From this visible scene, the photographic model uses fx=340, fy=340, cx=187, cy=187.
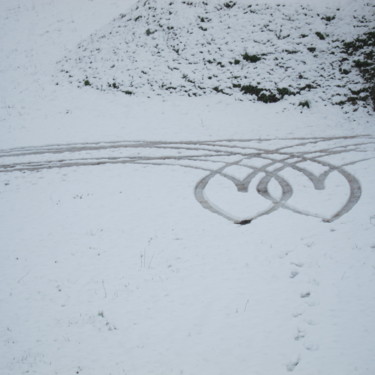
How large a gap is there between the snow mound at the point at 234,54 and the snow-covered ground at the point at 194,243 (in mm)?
1037

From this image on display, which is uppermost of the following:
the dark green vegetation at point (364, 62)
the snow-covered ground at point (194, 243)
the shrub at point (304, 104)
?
the dark green vegetation at point (364, 62)

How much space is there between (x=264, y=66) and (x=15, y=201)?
14482mm

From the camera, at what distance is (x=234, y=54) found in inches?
784

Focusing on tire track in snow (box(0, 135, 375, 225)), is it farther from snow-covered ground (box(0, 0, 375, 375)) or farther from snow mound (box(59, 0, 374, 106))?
snow mound (box(59, 0, 374, 106))

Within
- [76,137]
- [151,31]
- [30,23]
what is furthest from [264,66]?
[30,23]

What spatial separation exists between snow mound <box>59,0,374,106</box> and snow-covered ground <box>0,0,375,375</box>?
40.8 inches

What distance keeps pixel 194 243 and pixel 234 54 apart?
1499 cm

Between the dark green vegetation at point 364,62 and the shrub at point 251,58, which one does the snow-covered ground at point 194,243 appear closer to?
the dark green vegetation at point 364,62

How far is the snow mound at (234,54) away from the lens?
17922mm

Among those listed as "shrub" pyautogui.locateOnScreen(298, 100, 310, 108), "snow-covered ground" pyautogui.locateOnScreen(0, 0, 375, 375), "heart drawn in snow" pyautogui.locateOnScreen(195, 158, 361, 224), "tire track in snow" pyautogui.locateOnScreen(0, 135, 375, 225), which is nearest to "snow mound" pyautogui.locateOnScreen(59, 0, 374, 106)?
"shrub" pyautogui.locateOnScreen(298, 100, 310, 108)

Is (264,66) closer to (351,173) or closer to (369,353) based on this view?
(351,173)

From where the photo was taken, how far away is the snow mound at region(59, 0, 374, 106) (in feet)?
58.8

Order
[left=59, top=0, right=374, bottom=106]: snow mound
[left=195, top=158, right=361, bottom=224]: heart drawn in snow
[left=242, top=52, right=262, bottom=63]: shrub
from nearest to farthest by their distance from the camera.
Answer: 1. [left=195, top=158, right=361, bottom=224]: heart drawn in snow
2. [left=59, top=0, right=374, bottom=106]: snow mound
3. [left=242, top=52, right=262, bottom=63]: shrub

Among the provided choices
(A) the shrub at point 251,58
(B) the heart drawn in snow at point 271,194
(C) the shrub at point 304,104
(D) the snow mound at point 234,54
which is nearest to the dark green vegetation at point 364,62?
(D) the snow mound at point 234,54
